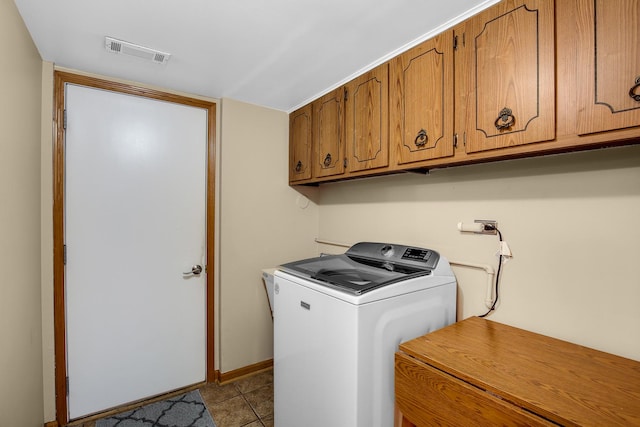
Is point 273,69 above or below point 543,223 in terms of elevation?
above

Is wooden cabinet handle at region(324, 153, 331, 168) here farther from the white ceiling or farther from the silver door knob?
the silver door knob

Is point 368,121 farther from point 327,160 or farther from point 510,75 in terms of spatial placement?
point 510,75

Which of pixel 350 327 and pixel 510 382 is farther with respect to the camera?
pixel 350 327

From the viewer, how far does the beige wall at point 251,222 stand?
2.42m

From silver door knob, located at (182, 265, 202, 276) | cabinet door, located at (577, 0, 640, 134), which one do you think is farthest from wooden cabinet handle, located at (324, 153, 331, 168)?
cabinet door, located at (577, 0, 640, 134)

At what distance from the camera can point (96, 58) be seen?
1.80 metres

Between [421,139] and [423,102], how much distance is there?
18 centimetres

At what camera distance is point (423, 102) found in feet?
5.05

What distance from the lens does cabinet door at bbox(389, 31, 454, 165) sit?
4.72 feet

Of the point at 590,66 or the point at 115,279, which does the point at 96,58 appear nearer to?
the point at 115,279

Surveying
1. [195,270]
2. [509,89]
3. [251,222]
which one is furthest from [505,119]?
[195,270]

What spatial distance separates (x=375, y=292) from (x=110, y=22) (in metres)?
1.77

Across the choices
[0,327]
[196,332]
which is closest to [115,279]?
[196,332]

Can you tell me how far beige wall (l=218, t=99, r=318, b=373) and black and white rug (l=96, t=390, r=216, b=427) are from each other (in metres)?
0.36
